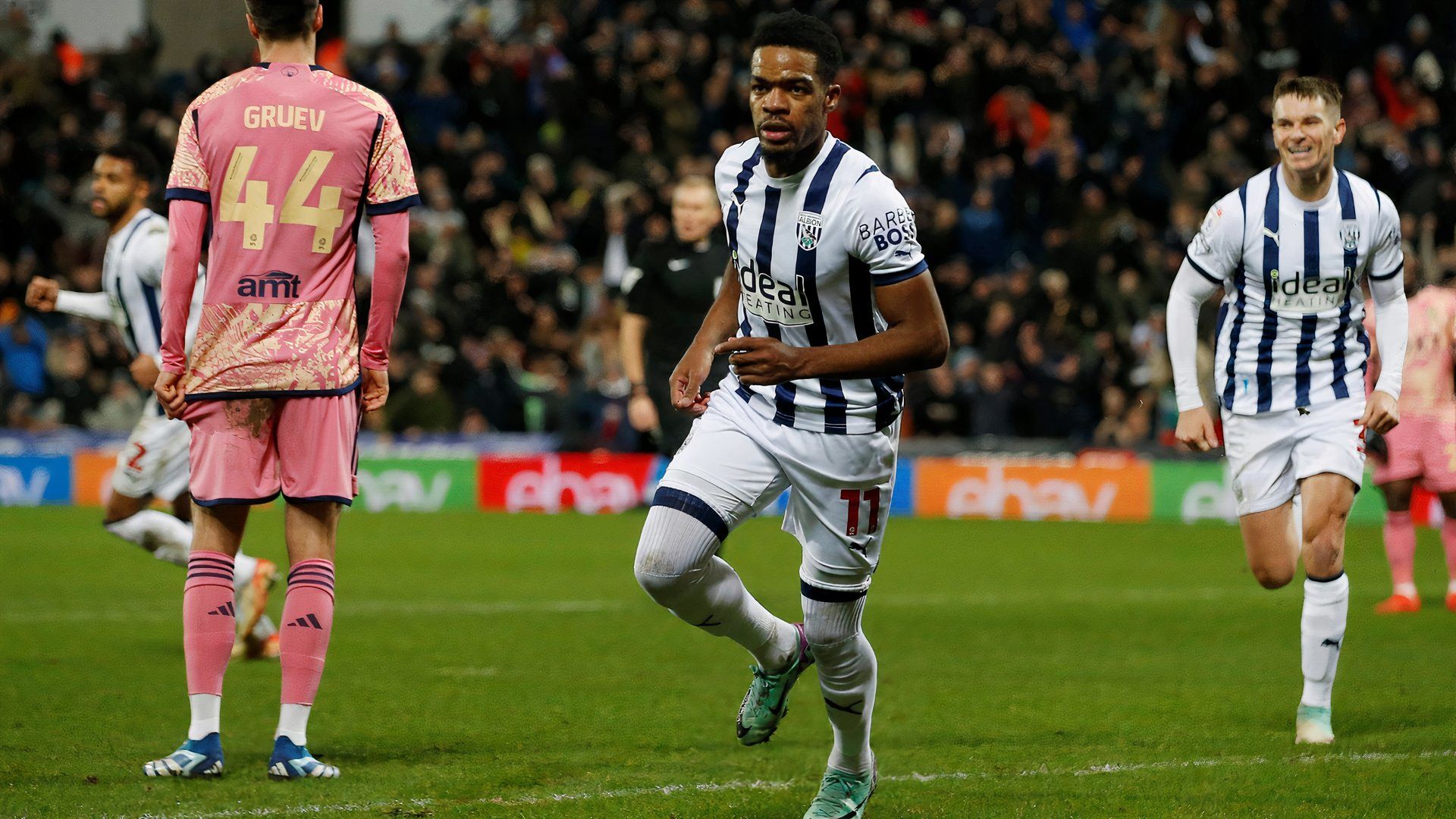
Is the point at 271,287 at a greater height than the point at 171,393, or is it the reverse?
the point at 271,287

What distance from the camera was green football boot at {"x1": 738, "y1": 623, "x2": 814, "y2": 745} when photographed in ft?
17.5

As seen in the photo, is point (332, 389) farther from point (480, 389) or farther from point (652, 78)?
point (652, 78)

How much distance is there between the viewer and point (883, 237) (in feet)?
15.2

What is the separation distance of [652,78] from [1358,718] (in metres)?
17.3

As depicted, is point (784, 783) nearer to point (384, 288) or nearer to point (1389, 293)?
point (384, 288)

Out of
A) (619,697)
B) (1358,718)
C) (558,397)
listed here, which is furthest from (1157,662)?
(558,397)

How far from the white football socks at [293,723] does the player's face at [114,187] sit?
315cm

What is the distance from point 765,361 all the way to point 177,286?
1989 millimetres

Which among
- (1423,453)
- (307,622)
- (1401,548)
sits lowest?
(1401,548)

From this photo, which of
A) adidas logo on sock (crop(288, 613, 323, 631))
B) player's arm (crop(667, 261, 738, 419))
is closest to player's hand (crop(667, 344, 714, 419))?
player's arm (crop(667, 261, 738, 419))

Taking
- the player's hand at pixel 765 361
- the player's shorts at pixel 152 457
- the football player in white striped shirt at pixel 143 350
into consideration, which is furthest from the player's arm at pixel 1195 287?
the player's shorts at pixel 152 457

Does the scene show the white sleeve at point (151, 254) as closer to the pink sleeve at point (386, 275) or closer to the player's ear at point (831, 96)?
the pink sleeve at point (386, 275)

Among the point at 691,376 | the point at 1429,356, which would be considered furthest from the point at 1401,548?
the point at 691,376

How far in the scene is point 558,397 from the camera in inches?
779
